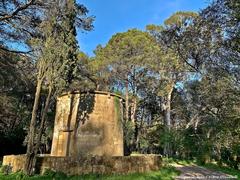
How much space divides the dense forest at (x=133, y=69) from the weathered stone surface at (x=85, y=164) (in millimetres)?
661

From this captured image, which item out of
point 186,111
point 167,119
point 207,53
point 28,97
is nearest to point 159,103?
point 186,111

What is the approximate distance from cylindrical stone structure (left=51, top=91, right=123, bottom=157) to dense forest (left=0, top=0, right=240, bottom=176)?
5.26 ft

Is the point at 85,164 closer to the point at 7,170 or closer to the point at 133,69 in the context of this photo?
the point at 7,170

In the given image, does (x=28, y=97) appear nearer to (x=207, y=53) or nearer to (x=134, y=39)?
(x=134, y=39)

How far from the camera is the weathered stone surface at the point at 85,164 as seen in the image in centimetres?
1095

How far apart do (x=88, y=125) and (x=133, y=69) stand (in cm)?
1536

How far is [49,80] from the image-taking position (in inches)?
473

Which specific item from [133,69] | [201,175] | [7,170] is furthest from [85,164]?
[133,69]

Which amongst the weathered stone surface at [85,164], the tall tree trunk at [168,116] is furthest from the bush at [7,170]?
the tall tree trunk at [168,116]

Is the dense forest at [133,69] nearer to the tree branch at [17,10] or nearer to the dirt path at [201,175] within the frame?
the tree branch at [17,10]

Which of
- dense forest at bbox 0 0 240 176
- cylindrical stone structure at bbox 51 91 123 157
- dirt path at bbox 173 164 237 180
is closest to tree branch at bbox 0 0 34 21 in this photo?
dense forest at bbox 0 0 240 176

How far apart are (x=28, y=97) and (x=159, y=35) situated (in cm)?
1534

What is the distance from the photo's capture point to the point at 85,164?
11.1 meters

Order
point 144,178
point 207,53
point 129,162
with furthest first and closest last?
point 207,53, point 129,162, point 144,178
